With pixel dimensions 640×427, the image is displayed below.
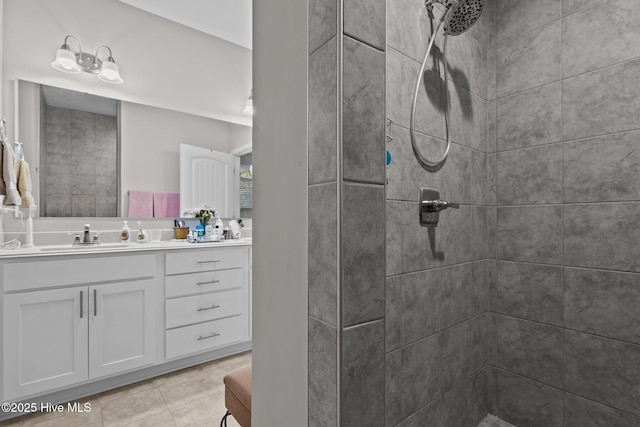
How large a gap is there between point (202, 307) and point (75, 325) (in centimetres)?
77

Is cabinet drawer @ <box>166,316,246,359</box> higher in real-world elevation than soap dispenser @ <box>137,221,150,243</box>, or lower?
lower

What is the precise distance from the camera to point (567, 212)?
130cm

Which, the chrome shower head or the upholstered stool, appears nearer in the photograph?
the chrome shower head

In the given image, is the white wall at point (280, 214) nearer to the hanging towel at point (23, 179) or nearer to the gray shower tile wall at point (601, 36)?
the gray shower tile wall at point (601, 36)

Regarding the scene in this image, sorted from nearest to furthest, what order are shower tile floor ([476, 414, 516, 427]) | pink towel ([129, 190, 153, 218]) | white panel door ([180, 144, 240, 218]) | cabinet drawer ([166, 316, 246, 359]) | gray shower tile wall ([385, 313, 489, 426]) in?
gray shower tile wall ([385, 313, 489, 426]), shower tile floor ([476, 414, 516, 427]), cabinet drawer ([166, 316, 246, 359]), pink towel ([129, 190, 153, 218]), white panel door ([180, 144, 240, 218])

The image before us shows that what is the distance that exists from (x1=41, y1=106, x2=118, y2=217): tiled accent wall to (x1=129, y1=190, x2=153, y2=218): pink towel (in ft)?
0.39

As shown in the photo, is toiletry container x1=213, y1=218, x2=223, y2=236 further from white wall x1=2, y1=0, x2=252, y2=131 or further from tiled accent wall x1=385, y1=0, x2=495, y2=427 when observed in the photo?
tiled accent wall x1=385, y1=0, x2=495, y2=427

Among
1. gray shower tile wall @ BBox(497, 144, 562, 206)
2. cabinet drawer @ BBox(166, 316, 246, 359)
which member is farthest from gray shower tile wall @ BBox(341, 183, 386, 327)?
cabinet drawer @ BBox(166, 316, 246, 359)

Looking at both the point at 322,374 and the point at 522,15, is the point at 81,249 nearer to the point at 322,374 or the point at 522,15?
the point at 322,374

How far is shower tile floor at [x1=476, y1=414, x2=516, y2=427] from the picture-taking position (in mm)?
1439

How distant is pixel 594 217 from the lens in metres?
1.23

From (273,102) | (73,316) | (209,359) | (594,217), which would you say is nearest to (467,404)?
(594,217)

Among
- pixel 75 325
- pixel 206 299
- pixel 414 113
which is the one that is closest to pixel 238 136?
pixel 206 299

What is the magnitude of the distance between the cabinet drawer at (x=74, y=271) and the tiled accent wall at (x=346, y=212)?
5.99ft
